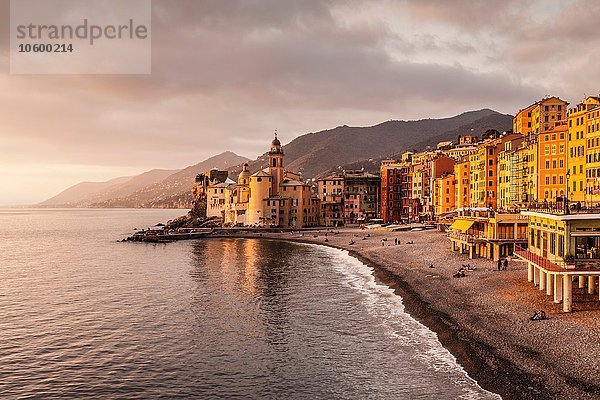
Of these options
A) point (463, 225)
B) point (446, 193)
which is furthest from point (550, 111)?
point (463, 225)

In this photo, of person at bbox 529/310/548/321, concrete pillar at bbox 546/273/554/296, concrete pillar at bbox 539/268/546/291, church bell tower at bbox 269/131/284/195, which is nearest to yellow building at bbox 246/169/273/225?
church bell tower at bbox 269/131/284/195

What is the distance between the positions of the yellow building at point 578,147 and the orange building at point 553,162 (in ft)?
6.28

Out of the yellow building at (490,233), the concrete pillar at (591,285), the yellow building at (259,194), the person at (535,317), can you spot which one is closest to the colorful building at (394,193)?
the yellow building at (259,194)

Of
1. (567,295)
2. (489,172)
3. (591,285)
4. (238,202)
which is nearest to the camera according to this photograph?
(567,295)

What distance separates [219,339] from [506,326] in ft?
81.7

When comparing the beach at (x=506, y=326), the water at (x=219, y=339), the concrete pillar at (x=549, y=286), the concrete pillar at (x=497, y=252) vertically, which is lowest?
the water at (x=219, y=339)

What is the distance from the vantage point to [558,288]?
48438 millimetres

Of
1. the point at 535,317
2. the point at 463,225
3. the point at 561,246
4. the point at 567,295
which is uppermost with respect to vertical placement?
the point at 463,225

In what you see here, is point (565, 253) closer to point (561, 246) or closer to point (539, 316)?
point (561, 246)

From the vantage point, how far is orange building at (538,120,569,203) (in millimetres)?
87312

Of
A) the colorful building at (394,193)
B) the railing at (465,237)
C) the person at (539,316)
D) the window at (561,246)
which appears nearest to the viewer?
the person at (539,316)

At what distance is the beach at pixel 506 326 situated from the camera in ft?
106

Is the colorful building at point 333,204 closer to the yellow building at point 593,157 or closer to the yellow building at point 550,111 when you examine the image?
the yellow building at point 550,111

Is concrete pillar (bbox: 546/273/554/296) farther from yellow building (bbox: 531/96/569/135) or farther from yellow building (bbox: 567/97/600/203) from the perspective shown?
yellow building (bbox: 531/96/569/135)
